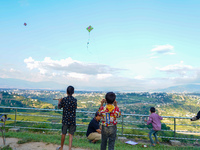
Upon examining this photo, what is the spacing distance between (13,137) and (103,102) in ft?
14.8

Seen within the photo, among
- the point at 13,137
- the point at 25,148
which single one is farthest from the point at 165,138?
the point at 13,137

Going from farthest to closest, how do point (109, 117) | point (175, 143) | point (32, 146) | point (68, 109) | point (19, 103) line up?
point (19, 103), point (175, 143), point (32, 146), point (68, 109), point (109, 117)

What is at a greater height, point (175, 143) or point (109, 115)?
point (109, 115)

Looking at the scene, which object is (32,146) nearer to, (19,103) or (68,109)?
(68,109)

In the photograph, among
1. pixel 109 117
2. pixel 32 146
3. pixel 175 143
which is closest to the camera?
pixel 109 117

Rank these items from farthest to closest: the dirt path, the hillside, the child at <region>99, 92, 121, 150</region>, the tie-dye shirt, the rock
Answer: the hillside, the rock, the dirt path, the tie-dye shirt, the child at <region>99, 92, 121, 150</region>

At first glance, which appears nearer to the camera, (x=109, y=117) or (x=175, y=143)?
(x=109, y=117)

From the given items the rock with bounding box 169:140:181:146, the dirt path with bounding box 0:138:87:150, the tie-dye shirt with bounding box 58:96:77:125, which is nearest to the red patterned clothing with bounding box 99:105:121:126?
the tie-dye shirt with bounding box 58:96:77:125

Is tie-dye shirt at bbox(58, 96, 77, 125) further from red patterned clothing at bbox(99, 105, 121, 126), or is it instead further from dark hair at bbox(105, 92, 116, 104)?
dark hair at bbox(105, 92, 116, 104)

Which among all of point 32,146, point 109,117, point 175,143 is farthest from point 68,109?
point 175,143

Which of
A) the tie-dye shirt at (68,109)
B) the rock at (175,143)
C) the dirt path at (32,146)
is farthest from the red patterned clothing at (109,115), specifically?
the rock at (175,143)

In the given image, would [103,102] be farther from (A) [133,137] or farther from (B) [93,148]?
(A) [133,137]

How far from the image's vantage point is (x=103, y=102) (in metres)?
3.54

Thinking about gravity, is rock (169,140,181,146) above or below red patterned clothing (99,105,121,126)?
below
